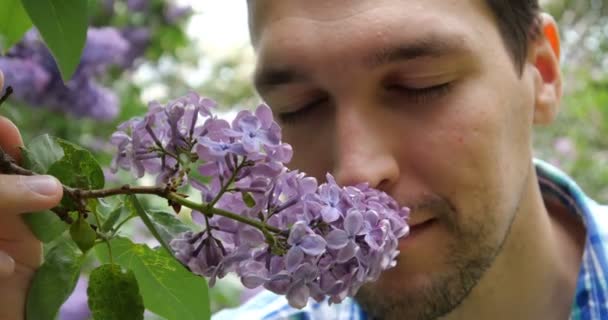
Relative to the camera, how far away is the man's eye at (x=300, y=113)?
2.83 ft

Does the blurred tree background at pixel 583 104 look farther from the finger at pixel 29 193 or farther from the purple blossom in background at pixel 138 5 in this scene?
the finger at pixel 29 193

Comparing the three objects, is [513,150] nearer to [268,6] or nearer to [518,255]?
[518,255]

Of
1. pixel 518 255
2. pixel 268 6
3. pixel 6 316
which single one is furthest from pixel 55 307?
pixel 518 255

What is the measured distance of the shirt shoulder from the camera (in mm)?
1307

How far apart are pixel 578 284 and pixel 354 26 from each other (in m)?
0.61

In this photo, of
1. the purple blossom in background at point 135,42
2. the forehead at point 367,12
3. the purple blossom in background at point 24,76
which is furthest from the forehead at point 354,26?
the purple blossom in background at point 135,42

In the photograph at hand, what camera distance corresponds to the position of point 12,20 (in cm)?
57

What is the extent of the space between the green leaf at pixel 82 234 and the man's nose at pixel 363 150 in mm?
360

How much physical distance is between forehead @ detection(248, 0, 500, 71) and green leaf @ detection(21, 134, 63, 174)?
410mm

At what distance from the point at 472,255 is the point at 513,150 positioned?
0.16 meters

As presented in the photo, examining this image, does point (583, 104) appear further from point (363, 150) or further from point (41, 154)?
point (41, 154)

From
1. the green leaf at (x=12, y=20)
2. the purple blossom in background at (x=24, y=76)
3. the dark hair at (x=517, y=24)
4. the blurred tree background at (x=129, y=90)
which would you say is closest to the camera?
the green leaf at (x=12, y=20)

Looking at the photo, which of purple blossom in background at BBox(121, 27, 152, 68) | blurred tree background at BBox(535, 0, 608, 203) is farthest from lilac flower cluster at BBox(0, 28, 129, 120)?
blurred tree background at BBox(535, 0, 608, 203)

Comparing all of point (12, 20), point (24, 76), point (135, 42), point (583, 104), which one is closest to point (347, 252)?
point (12, 20)
